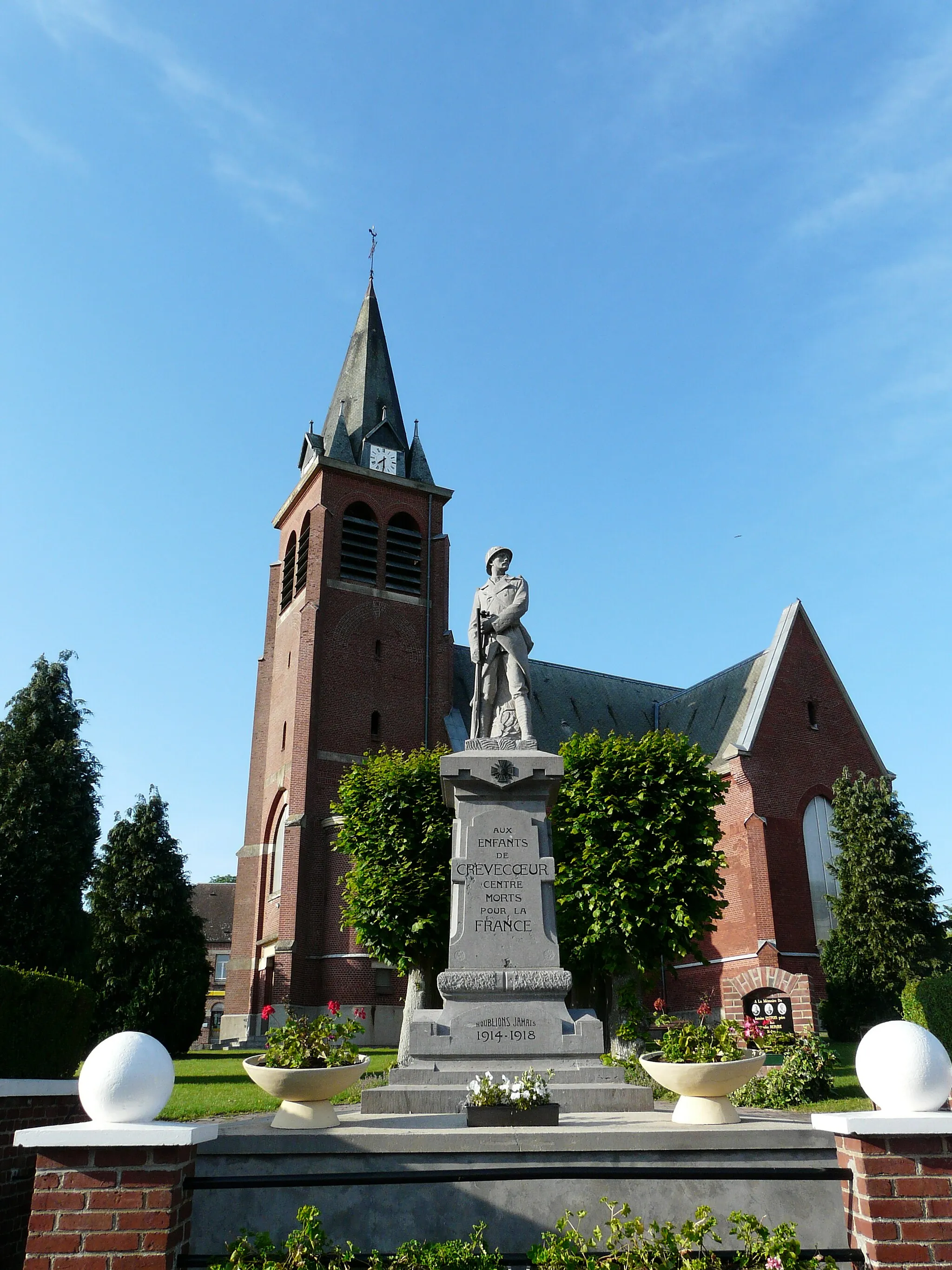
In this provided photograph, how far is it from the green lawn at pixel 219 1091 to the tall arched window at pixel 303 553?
16241 mm

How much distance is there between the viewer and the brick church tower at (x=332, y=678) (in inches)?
1117

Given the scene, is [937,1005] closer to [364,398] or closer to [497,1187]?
[497,1187]

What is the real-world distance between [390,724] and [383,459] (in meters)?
10.3

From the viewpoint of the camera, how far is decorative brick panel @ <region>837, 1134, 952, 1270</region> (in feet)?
12.2

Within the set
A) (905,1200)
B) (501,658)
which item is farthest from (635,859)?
(905,1200)

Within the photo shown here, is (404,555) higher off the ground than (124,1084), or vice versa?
(404,555)

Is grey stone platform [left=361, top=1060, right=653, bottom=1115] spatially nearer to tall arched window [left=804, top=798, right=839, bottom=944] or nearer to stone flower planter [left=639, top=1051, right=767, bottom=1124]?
stone flower planter [left=639, top=1051, right=767, bottom=1124]

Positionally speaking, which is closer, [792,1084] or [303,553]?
[792,1084]

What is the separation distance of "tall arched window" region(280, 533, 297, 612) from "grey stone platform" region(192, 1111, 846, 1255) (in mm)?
30314

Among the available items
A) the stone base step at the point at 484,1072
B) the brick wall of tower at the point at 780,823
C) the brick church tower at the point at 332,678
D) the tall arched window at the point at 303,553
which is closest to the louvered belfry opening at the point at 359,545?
the brick church tower at the point at 332,678

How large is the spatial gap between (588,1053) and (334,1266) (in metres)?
4.83

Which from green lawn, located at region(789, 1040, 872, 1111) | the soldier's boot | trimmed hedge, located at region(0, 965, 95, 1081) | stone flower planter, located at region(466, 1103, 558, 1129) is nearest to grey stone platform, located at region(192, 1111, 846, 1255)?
stone flower planter, located at region(466, 1103, 558, 1129)

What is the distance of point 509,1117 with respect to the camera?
5.98 metres

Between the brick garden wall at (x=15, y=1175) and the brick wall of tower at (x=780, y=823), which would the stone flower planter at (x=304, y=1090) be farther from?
the brick wall of tower at (x=780, y=823)
